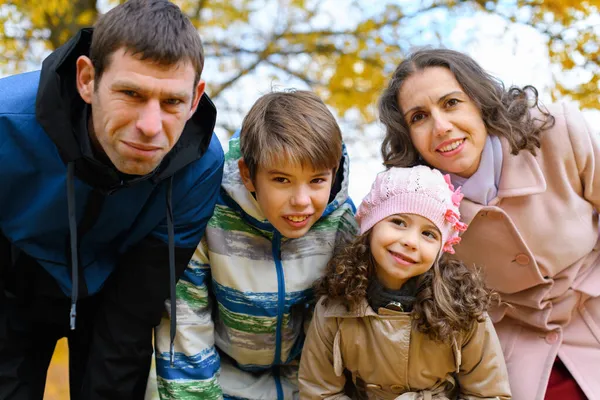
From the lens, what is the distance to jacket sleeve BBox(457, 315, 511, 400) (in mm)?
2607

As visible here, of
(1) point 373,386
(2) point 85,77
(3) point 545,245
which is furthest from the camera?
(3) point 545,245

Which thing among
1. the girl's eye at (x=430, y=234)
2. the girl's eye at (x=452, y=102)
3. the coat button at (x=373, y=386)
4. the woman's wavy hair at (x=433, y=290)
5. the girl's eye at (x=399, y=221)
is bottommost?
the coat button at (x=373, y=386)

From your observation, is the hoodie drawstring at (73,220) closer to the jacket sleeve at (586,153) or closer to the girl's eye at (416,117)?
the girl's eye at (416,117)

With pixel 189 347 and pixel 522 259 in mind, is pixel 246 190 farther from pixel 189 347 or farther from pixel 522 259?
pixel 522 259

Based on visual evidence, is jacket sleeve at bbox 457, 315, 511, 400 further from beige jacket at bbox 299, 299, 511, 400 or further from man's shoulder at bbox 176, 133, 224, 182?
man's shoulder at bbox 176, 133, 224, 182

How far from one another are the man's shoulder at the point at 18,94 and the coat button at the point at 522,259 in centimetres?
183

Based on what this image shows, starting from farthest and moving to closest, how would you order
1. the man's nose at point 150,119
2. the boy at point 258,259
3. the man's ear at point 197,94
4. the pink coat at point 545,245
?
the pink coat at point 545,245 → the boy at point 258,259 → the man's ear at point 197,94 → the man's nose at point 150,119

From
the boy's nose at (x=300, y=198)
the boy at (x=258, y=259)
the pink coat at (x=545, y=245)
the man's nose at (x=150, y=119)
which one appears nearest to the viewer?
the man's nose at (x=150, y=119)

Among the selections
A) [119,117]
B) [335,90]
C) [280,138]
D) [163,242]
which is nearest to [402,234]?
[280,138]

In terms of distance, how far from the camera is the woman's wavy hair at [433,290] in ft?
8.37

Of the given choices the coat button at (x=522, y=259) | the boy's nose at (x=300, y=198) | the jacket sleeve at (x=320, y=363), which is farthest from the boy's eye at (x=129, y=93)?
the coat button at (x=522, y=259)

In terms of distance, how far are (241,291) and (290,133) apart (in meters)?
0.64

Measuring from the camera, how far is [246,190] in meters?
2.78

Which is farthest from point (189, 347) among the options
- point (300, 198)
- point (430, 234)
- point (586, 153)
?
point (586, 153)
